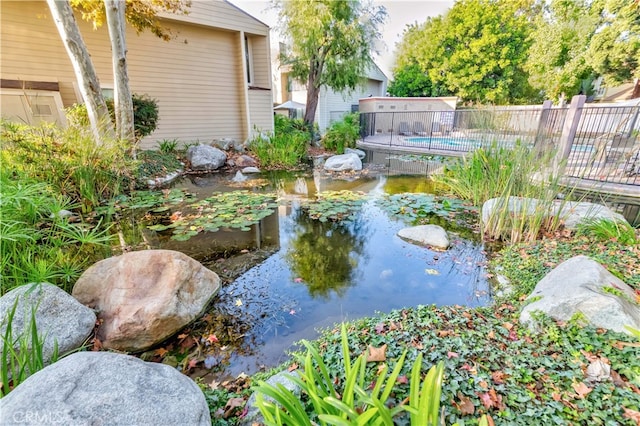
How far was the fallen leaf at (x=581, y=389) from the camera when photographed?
126 centimetres

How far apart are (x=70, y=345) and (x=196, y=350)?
2.45 feet

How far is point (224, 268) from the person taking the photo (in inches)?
124

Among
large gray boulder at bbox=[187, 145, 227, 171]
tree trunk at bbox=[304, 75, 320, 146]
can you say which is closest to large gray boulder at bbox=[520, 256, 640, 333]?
large gray boulder at bbox=[187, 145, 227, 171]

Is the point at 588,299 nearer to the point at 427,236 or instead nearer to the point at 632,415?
the point at 632,415

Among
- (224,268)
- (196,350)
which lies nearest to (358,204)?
(224,268)

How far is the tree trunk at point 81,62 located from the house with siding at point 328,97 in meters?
10.8

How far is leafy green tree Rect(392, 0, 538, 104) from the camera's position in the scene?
59.7ft

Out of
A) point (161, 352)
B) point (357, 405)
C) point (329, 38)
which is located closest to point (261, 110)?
point (329, 38)

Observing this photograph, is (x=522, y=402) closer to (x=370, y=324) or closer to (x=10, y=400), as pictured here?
(x=370, y=324)

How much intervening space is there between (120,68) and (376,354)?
6.78m

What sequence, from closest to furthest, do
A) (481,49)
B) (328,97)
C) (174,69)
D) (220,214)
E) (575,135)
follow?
(220,214) < (575,135) < (174,69) < (328,97) < (481,49)

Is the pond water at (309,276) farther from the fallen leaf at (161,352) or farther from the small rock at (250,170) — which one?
the small rock at (250,170)

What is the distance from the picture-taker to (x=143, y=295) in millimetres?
2219

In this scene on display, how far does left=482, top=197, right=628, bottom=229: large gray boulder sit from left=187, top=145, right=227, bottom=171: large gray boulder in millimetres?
6876
